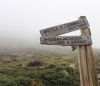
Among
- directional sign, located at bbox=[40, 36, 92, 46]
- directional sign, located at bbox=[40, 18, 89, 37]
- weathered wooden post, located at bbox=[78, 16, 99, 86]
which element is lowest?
weathered wooden post, located at bbox=[78, 16, 99, 86]

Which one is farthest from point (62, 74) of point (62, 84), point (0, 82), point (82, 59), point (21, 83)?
point (82, 59)

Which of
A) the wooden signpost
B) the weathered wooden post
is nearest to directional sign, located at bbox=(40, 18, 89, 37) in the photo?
the wooden signpost

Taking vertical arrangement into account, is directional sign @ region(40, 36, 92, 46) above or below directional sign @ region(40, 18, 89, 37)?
below

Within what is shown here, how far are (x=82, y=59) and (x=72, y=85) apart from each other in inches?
295

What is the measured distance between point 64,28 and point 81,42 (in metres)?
0.65

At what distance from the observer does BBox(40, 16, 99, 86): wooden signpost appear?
4.80 metres

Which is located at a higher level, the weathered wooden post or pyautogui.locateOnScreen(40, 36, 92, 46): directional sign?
pyautogui.locateOnScreen(40, 36, 92, 46): directional sign

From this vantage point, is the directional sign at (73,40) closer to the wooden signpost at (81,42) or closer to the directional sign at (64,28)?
the wooden signpost at (81,42)

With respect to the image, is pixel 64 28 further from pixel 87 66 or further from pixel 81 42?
pixel 87 66

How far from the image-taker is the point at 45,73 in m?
13.5

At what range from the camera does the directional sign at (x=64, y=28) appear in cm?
489

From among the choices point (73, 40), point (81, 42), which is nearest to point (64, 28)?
point (73, 40)

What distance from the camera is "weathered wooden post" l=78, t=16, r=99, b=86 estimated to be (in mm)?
4805

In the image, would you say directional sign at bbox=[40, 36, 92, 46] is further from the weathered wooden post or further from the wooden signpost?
the weathered wooden post
